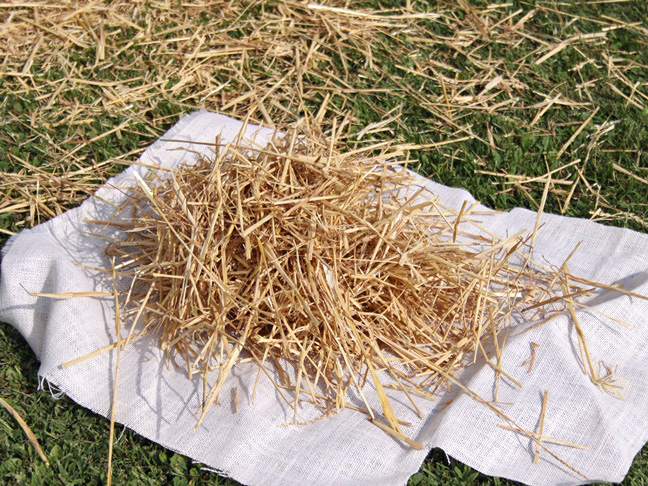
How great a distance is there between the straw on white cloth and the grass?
0.78ft

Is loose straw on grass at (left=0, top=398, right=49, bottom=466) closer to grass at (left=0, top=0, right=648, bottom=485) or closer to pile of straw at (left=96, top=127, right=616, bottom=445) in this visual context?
grass at (left=0, top=0, right=648, bottom=485)

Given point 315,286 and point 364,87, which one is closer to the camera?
point 315,286

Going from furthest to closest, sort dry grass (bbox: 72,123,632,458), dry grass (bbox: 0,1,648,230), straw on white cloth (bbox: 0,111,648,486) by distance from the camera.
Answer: dry grass (bbox: 0,1,648,230)
dry grass (bbox: 72,123,632,458)
straw on white cloth (bbox: 0,111,648,486)

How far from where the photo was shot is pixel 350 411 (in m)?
1.84

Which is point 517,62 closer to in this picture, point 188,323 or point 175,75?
point 175,75

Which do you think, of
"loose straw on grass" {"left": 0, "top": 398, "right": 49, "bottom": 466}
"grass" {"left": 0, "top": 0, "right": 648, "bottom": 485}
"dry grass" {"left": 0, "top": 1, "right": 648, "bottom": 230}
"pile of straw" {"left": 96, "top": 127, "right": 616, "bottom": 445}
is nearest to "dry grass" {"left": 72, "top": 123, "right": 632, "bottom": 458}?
"pile of straw" {"left": 96, "top": 127, "right": 616, "bottom": 445}

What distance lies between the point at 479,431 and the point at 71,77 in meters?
2.33

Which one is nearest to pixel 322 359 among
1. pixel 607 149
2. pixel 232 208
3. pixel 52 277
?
pixel 232 208

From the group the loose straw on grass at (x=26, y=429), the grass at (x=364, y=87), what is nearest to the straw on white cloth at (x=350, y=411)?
the loose straw on grass at (x=26, y=429)

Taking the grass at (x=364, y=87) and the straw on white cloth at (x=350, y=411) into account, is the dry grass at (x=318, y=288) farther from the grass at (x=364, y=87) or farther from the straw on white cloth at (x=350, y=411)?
the grass at (x=364, y=87)

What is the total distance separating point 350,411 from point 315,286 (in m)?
0.33

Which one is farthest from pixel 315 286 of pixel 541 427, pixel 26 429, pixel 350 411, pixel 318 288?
pixel 26 429

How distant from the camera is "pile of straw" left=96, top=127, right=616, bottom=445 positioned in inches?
74.4

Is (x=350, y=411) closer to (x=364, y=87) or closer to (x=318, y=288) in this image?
(x=318, y=288)
